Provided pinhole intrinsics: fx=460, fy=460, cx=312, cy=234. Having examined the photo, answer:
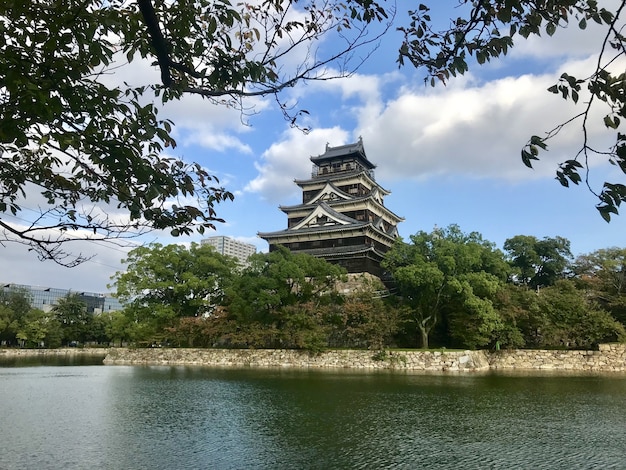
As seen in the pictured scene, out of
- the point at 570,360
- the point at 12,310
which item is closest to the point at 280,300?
the point at 570,360

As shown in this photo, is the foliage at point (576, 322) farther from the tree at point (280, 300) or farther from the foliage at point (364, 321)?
the tree at point (280, 300)

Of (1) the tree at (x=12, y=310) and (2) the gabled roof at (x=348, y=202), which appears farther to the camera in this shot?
(1) the tree at (x=12, y=310)

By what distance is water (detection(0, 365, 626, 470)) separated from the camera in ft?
20.8

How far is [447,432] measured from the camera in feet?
26.2

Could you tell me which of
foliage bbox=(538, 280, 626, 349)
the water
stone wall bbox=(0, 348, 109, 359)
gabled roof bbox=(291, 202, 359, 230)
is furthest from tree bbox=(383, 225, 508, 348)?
stone wall bbox=(0, 348, 109, 359)

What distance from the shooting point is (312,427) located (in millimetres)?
8242

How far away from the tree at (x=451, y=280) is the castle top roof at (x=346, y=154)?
39.2 feet

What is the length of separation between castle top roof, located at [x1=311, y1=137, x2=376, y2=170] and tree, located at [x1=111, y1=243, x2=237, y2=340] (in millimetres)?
12321

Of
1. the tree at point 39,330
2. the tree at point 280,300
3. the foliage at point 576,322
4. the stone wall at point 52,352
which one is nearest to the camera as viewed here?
the foliage at point 576,322

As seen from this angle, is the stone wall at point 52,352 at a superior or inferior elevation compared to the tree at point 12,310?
inferior

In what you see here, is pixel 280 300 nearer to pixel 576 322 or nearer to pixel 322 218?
pixel 322 218

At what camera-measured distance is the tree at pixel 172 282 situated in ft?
88.3

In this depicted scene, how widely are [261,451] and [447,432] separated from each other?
333 cm

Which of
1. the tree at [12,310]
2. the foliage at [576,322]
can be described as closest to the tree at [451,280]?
the foliage at [576,322]
